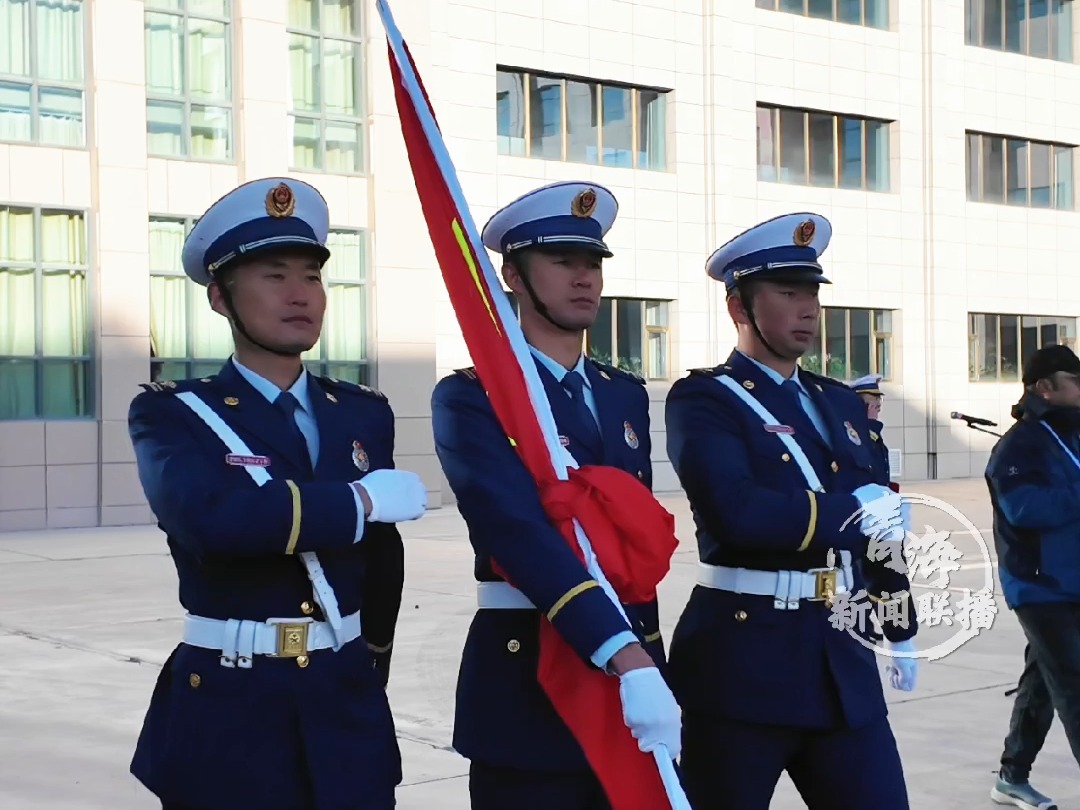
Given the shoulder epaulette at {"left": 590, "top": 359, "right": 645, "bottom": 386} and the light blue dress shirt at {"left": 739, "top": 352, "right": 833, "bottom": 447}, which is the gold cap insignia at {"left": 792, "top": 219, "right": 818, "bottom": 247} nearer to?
the light blue dress shirt at {"left": 739, "top": 352, "right": 833, "bottom": 447}

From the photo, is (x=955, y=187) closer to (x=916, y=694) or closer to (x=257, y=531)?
(x=916, y=694)

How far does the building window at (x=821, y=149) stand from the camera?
28938mm

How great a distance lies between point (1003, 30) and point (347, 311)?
1694cm

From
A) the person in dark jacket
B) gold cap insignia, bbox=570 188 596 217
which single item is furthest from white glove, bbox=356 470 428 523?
the person in dark jacket

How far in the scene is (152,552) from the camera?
17297 millimetres

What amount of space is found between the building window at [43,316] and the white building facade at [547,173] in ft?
0.12

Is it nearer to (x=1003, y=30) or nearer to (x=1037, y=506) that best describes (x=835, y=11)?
(x=1003, y=30)

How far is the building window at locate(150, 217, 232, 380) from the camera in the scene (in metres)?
21.5

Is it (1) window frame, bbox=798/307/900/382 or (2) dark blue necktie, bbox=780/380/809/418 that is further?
(1) window frame, bbox=798/307/900/382

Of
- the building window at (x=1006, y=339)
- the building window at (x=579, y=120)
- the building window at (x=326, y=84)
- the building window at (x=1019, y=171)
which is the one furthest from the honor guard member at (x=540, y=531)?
the building window at (x=1019, y=171)

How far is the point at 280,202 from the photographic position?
3629mm

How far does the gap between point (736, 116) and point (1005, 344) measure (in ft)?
29.1

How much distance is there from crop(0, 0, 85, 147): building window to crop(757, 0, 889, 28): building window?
523 inches

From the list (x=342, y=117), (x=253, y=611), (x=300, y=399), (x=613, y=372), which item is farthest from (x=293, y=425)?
(x=342, y=117)
